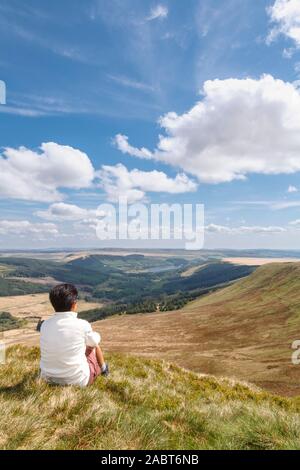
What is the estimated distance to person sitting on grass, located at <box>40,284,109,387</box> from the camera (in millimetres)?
8930

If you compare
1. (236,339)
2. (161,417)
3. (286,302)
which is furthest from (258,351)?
(161,417)

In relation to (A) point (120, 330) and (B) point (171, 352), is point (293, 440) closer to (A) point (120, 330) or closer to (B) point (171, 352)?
(B) point (171, 352)

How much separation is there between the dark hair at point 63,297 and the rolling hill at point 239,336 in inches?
1923

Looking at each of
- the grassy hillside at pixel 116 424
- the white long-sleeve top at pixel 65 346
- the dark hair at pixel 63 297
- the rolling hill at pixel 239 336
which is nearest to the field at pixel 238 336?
the rolling hill at pixel 239 336

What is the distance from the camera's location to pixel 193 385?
15164mm

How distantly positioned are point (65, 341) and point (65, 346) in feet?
0.42

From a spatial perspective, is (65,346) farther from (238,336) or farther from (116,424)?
(238,336)

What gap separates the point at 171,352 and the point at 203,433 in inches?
3402

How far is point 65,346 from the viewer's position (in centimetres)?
890

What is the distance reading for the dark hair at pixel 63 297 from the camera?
891 centimetres

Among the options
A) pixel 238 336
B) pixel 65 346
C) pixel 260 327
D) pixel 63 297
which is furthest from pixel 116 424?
pixel 260 327

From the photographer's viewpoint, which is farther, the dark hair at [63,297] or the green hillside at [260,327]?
the green hillside at [260,327]

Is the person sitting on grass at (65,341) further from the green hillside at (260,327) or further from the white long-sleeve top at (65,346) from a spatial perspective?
the green hillside at (260,327)

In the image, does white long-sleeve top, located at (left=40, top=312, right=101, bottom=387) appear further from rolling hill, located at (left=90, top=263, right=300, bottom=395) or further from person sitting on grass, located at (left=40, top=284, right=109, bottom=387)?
rolling hill, located at (left=90, top=263, right=300, bottom=395)
